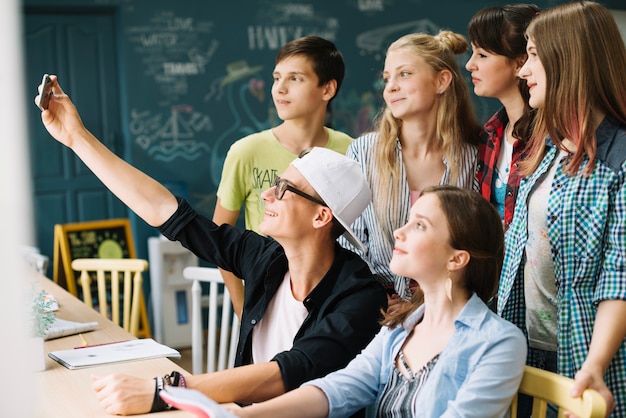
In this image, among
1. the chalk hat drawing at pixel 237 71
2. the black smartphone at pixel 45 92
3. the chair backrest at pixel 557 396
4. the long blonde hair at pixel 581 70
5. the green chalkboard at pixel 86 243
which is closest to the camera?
the chair backrest at pixel 557 396

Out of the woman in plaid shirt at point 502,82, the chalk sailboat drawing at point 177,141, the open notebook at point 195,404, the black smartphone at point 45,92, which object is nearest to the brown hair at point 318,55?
the woman in plaid shirt at point 502,82

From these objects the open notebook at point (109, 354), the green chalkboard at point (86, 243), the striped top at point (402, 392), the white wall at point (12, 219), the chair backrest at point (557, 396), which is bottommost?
the green chalkboard at point (86, 243)

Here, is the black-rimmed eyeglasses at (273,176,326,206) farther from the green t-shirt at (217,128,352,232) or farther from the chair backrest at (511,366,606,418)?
the green t-shirt at (217,128,352,232)

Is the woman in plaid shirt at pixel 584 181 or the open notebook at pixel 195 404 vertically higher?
the woman in plaid shirt at pixel 584 181

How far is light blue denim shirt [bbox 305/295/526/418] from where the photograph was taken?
1421 mm

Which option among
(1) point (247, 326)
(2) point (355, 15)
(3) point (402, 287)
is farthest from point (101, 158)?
(2) point (355, 15)

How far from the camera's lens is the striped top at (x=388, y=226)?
224 centimetres

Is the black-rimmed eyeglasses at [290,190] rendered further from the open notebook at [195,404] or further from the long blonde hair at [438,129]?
the open notebook at [195,404]

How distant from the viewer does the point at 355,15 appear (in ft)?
19.5

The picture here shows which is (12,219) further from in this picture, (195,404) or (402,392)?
(402,392)

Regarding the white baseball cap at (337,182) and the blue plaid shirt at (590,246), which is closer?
the blue plaid shirt at (590,246)

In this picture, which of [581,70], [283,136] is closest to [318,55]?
[283,136]

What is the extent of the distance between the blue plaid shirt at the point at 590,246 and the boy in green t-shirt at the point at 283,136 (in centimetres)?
123

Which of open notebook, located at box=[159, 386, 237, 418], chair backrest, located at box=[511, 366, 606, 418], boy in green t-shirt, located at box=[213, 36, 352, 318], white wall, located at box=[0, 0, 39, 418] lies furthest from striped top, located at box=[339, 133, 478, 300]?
white wall, located at box=[0, 0, 39, 418]
